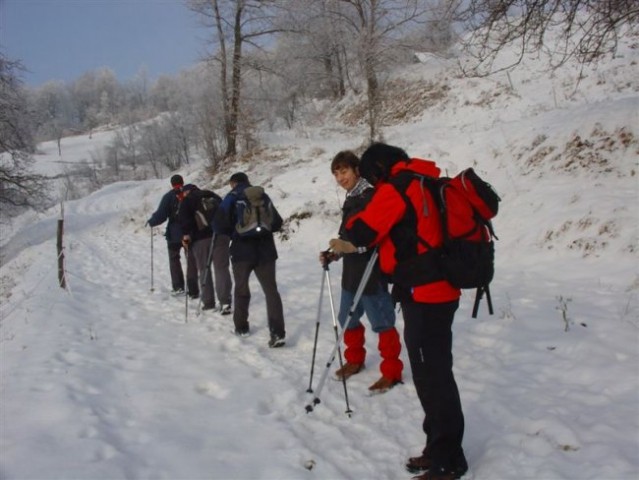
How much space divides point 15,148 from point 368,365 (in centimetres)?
1893

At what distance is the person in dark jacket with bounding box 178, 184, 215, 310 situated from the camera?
25.5ft

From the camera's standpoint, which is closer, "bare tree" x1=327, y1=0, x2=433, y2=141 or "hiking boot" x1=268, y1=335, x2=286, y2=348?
"hiking boot" x1=268, y1=335, x2=286, y2=348

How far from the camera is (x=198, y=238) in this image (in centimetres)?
786

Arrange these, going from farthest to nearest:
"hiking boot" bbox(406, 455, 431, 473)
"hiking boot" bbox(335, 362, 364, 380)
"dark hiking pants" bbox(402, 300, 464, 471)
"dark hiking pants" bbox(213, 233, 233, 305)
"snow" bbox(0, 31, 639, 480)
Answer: "dark hiking pants" bbox(213, 233, 233, 305), "hiking boot" bbox(335, 362, 364, 380), "snow" bbox(0, 31, 639, 480), "hiking boot" bbox(406, 455, 431, 473), "dark hiking pants" bbox(402, 300, 464, 471)

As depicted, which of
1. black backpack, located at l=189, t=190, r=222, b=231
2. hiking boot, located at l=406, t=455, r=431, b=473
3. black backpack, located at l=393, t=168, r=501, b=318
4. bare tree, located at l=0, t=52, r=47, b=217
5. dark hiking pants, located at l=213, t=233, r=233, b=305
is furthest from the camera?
bare tree, located at l=0, t=52, r=47, b=217

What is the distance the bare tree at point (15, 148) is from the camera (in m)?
17.2

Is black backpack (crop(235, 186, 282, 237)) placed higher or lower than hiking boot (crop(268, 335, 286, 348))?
higher

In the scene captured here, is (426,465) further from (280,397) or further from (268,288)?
(268,288)

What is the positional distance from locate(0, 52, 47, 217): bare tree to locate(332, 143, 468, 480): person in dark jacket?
18.5 meters

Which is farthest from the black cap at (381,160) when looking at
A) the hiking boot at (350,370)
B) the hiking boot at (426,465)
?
the hiking boot at (350,370)

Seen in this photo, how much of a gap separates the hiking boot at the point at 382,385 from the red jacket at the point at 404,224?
1.78 metres

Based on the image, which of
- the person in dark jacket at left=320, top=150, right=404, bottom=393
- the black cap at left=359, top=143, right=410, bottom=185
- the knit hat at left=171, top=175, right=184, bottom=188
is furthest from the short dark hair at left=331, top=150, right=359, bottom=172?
the knit hat at left=171, top=175, right=184, bottom=188

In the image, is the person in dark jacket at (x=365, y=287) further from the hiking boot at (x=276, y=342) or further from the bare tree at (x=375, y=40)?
the bare tree at (x=375, y=40)

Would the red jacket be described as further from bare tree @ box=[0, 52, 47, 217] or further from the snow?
bare tree @ box=[0, 52, 47, 217]
